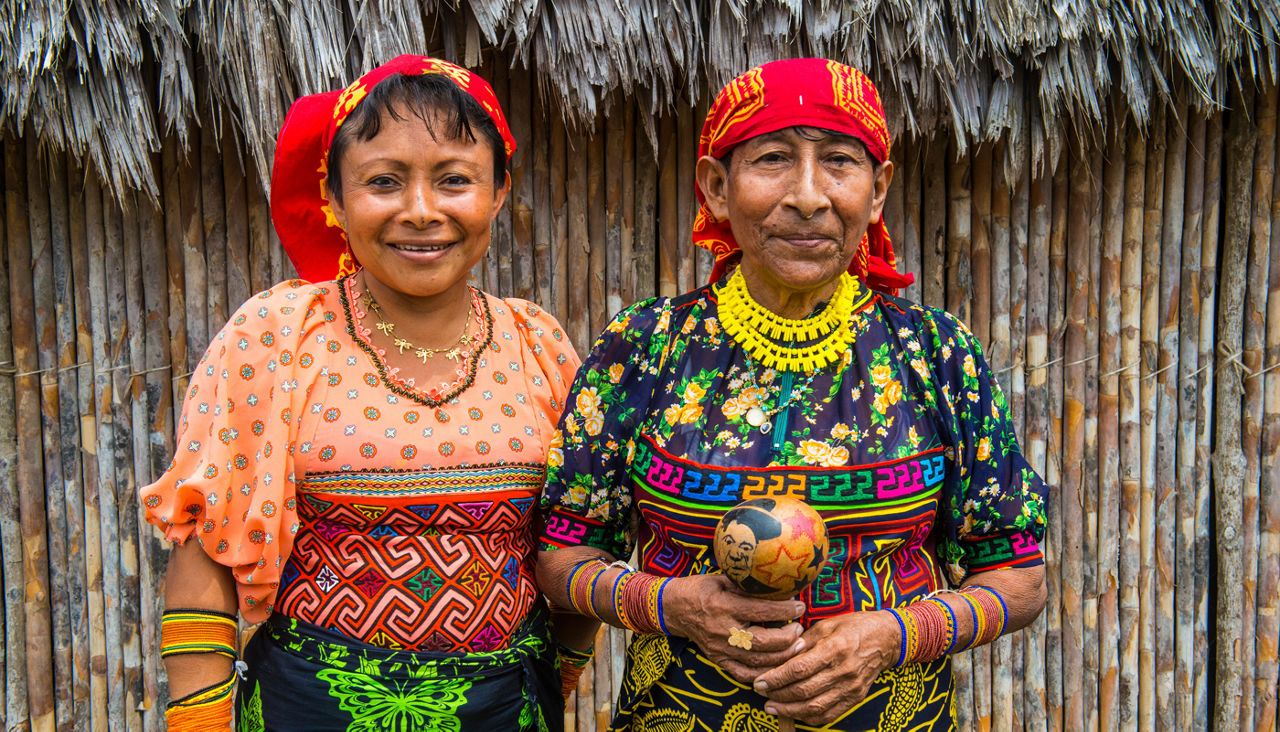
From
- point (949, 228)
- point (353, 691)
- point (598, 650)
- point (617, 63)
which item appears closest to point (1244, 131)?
point (949, 228)

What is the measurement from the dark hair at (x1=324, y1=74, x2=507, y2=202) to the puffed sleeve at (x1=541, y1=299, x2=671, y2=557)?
22.2 inches

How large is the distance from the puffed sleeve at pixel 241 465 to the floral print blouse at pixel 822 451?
57 cm

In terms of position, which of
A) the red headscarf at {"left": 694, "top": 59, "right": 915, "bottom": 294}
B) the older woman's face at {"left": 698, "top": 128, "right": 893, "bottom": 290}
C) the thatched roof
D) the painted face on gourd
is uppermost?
the thatched roof

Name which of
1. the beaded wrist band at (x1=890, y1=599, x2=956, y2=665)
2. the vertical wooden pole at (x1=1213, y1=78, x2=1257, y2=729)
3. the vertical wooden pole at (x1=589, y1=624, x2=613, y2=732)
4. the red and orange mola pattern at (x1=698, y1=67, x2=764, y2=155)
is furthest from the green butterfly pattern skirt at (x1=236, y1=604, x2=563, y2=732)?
the vertical wooden pole at (x1=1213, y1=78, x2=1257, y2=729)

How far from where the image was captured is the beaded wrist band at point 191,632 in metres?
1.80

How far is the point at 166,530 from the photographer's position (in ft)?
5.93

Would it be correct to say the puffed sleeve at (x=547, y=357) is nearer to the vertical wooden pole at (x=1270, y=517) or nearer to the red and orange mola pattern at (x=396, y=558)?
the red and orange mola pattern at (x=396, y=558)

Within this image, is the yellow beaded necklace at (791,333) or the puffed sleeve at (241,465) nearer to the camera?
the puffed sleeve at (241,465)

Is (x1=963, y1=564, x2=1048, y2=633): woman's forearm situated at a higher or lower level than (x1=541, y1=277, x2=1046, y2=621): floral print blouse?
lower

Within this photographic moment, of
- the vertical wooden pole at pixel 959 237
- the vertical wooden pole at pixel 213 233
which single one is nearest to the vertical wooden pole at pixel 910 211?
the vertical wooden pole at pixel 959 237

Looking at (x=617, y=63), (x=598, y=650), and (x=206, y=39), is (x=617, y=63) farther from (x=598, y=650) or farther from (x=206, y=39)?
(x=598, y=650)

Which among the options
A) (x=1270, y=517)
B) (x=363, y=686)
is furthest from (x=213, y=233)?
(x=1270, y=517)

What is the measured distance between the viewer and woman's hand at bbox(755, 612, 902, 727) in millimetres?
1609

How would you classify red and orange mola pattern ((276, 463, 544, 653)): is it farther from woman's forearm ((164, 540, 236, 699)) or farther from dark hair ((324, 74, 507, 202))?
dark hair ((324, 74, 507, 202))
